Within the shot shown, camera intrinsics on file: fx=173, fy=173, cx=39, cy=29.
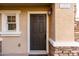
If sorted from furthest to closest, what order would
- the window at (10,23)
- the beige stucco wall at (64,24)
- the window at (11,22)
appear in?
the window at (11,22) → the window at (10,23) → the beige stucco wall at (64,24)

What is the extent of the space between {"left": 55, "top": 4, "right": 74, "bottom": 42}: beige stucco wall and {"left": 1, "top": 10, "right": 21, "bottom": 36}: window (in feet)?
7.66

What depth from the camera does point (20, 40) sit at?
25.9 ft

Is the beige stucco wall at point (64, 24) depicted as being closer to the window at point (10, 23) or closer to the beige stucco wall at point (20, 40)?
the beige stucco wall at point (20, 40)

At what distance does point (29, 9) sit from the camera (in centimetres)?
780

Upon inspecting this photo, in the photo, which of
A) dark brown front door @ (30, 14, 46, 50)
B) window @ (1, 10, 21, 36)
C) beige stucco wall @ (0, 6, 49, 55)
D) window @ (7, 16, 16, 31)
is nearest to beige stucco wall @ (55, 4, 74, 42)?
beige stucco wall @ (0, 6, 49, 55)

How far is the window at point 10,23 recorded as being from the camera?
306 inches

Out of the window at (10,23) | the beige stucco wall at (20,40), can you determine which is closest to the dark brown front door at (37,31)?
the beige stucco wall at (20,40)

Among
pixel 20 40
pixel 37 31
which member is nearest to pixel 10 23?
pixel 20 40

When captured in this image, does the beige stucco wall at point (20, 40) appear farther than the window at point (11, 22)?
No

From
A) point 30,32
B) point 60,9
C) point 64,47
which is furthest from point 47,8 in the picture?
point 64,47

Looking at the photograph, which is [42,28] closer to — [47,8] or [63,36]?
[47,8]

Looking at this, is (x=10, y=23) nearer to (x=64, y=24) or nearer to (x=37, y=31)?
(x=37, y=31)

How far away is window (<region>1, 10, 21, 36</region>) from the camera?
7.76 m

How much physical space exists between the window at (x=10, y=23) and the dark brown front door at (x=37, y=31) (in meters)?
0.69
